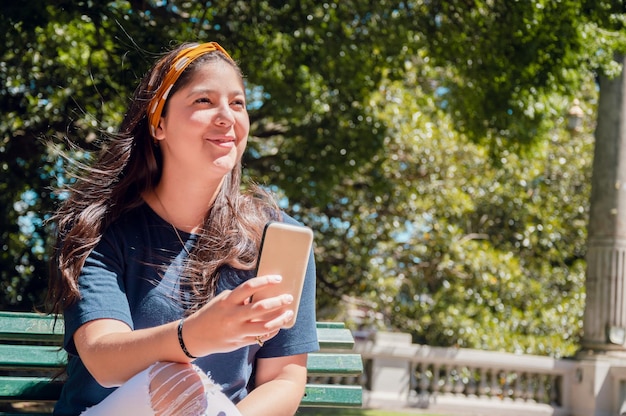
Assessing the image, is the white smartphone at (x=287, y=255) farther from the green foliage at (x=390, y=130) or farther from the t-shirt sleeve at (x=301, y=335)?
the green foliage at (x=390, y=130)

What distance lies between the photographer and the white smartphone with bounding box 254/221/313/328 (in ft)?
6.32

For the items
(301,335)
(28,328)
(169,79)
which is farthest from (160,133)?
(28,328)

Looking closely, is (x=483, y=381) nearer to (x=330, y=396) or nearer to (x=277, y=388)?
(x=330, y=396)

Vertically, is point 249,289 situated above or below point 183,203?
below

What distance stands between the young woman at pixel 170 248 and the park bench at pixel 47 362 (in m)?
0.51

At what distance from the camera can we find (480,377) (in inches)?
430

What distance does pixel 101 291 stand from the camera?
7.32 feet

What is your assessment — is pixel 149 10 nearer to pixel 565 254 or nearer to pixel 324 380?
pixel 324 380

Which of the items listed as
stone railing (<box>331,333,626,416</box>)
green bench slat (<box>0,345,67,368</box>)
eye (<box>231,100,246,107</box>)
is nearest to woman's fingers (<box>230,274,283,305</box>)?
eye (<box>231,100,246,107</box>)

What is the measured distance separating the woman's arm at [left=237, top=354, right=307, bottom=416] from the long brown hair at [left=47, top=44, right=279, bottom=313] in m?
0.28

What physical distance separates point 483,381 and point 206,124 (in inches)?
359

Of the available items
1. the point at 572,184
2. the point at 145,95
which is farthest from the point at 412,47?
the point at 145,95

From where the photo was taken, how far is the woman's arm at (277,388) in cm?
225

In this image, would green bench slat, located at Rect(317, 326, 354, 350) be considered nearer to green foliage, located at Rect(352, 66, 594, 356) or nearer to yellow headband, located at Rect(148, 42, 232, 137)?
yellow headband, located at Rect(148, 42, 232, 137)
